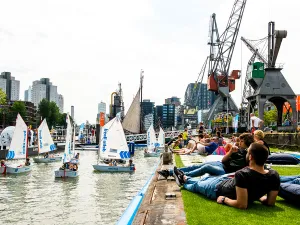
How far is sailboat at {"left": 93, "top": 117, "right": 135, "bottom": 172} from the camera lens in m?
32.7

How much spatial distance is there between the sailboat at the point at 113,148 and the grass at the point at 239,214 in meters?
25.6

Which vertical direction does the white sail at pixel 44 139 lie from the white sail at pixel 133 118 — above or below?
below

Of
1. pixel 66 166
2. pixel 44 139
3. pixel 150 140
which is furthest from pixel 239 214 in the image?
pixel 150 140

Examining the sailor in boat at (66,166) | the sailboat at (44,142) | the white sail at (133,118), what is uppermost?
the white sail at (133,118)

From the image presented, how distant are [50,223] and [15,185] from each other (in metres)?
12.8

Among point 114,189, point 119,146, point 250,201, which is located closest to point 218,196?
point 250,201

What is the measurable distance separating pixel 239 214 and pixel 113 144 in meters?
27.0

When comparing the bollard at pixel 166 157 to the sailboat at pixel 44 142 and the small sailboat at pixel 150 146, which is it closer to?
the sailboat at pixel 44 142

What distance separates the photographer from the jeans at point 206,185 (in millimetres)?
7613

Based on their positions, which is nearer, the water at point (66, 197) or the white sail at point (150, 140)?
the water at point (66, 197)

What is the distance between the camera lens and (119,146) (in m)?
32.9

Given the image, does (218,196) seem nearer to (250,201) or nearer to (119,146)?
(250,201)

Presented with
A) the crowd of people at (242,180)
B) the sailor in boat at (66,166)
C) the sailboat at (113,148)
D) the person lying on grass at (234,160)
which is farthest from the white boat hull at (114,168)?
the person lying on grass at (234,160)

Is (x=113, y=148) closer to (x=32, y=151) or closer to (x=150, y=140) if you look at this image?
(x=150, y=140)
